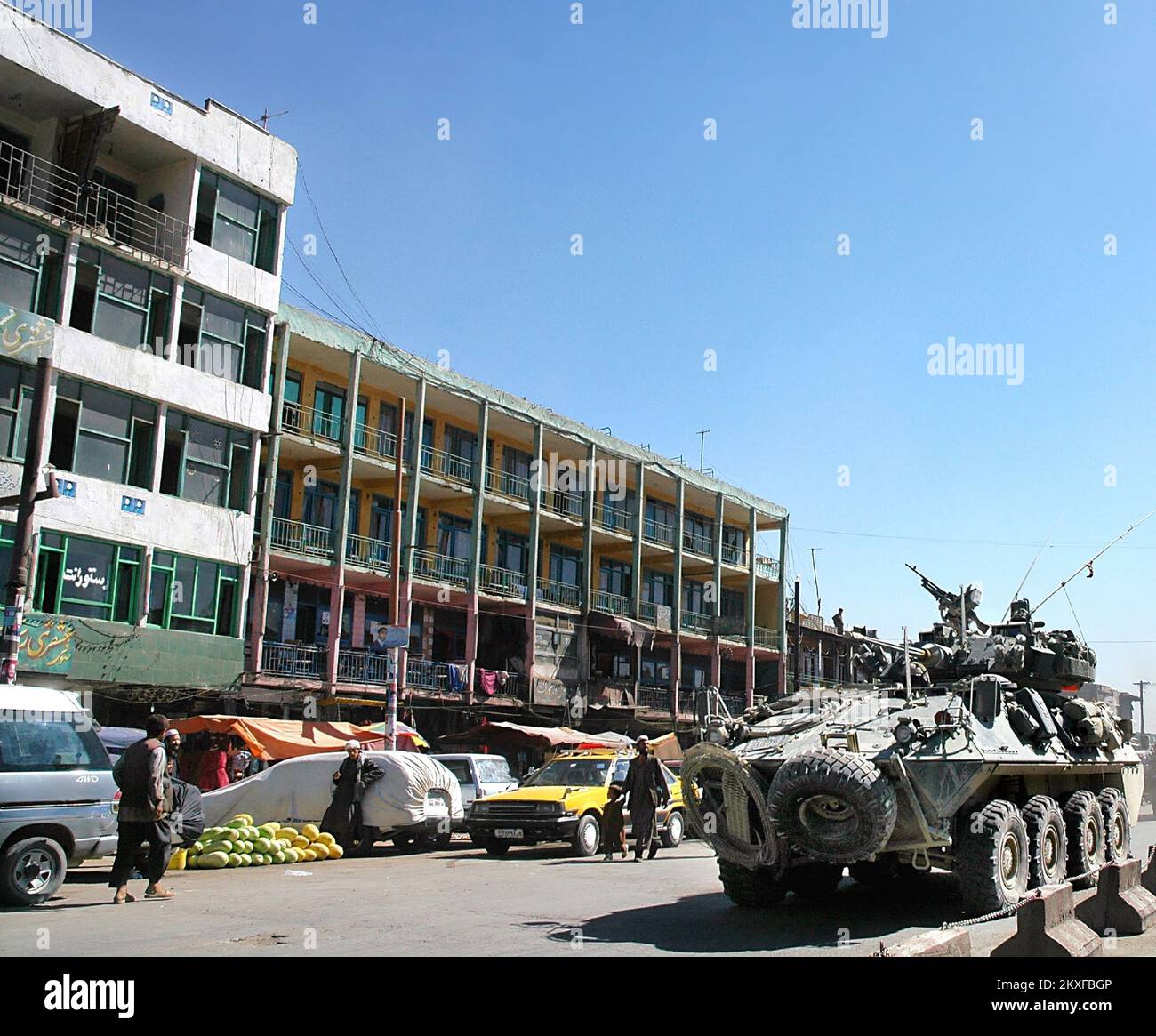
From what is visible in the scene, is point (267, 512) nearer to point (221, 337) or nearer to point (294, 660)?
point (294, 660)

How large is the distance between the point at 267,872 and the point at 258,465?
13.4 metres

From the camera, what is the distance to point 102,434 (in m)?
22.7

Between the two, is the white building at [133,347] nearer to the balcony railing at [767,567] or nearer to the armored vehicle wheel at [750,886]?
the armored vehicle wheel at [750,886]

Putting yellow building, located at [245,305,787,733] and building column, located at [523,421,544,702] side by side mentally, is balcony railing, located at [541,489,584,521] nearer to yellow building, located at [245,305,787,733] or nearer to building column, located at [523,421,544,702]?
yellow building, located at [245,305,787,733]

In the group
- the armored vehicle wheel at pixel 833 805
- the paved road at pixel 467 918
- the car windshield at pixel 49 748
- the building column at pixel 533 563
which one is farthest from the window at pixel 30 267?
the armored vehicle wheel at pixel 833 805

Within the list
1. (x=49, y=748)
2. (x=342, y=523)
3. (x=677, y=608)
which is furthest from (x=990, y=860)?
(x=677, y=608)

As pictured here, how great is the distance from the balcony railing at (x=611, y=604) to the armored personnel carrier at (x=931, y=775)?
24662 millimetres

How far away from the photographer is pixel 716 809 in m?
11.0

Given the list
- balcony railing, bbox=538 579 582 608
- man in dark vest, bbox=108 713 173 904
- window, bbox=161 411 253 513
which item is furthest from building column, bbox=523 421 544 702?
man in dark vest, bbox=108 713 173 904

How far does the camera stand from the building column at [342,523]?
1096 inches

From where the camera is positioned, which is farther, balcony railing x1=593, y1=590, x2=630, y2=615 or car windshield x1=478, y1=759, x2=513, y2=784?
balcony railing x1=593, y1=590, x2=630, y2=615

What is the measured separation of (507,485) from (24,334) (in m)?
17.5

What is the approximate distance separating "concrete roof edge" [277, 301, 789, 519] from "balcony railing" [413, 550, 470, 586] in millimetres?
4657

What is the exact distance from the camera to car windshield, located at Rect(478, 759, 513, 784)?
21469 millimetres
